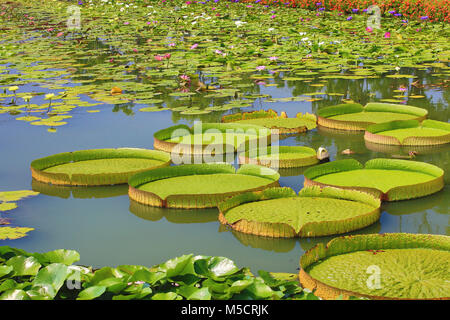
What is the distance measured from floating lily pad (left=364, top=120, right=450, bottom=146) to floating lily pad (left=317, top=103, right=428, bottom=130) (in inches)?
8.4

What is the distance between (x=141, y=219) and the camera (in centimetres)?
404

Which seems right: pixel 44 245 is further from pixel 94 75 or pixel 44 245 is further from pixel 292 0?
pixel 292 0

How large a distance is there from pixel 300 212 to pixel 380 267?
839 mm

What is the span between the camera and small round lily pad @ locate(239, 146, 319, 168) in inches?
188

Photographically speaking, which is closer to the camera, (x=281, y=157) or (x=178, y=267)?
(x=178, y=267)

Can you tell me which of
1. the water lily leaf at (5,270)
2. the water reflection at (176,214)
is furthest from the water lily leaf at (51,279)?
the water reflection at (176,214)

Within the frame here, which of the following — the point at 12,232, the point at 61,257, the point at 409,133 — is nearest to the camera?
the point at 61,257

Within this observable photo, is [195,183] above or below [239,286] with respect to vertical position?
below

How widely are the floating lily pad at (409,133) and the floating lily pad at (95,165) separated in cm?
181

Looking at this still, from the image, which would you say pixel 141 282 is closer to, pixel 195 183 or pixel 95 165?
pixel 195 183

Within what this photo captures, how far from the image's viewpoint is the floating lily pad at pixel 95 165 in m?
4.61

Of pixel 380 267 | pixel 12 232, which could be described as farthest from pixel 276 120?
pixel 380 267

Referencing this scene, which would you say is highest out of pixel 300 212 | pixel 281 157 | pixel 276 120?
pixel 276 120
